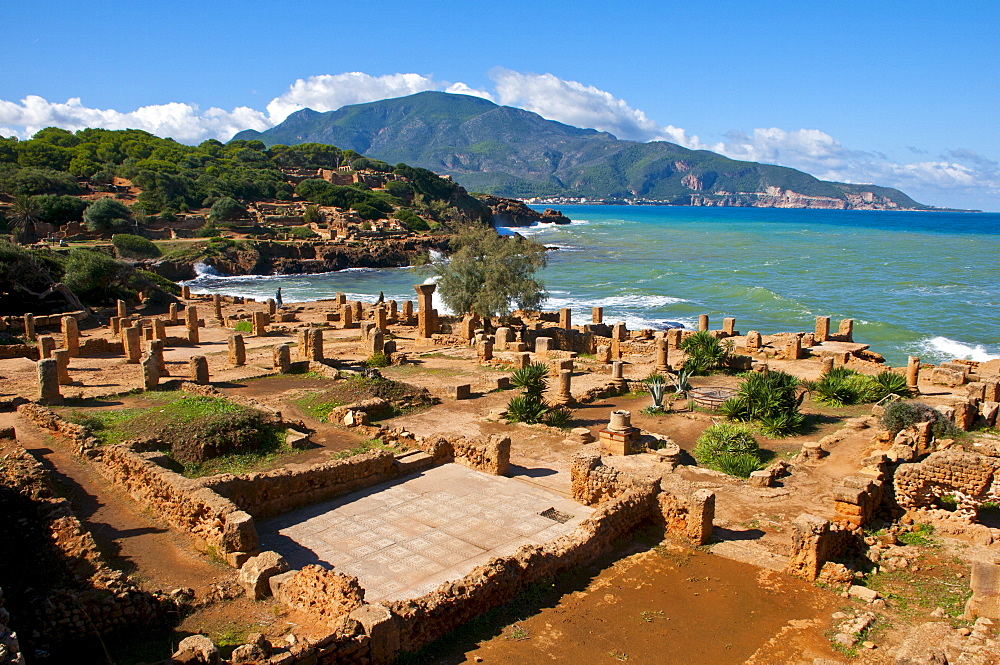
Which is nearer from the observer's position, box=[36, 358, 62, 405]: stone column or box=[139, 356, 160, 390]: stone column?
box=[36, 358, 62, 405]: stone column

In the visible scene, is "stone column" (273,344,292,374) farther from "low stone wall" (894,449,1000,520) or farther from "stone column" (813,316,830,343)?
"stone column" (813,316,830,343)

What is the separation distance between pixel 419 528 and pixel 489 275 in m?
23.5

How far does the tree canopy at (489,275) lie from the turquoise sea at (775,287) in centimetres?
1073

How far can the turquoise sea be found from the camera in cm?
4406

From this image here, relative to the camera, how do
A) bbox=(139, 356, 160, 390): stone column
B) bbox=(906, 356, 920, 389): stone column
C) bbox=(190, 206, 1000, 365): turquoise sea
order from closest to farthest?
bbox=(139, 356, 160, 390): stone column
bbox=(906, 356, 920, 389): stone column
bbox=(190, 206, 1000, 365): turquoise sea

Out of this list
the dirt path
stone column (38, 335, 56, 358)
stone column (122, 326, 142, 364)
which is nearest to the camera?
the dirt path

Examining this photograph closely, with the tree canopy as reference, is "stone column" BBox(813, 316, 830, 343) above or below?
below

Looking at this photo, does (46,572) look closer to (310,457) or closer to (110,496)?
(110,496)

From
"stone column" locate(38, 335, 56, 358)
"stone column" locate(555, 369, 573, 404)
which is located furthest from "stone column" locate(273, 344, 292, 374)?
"stone column" locate(555, 369, 573, 404)

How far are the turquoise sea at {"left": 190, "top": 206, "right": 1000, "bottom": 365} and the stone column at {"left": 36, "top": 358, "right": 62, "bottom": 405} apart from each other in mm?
31825

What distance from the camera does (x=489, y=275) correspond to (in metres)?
34.2

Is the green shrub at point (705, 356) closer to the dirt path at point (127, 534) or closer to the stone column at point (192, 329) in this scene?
the dirt path at point (127, 534)

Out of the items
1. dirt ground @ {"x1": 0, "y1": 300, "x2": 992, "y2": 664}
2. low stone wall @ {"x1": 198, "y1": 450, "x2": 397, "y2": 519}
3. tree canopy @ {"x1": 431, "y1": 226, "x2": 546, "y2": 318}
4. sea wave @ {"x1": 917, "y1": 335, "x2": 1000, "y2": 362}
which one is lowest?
sea wave @ {"x1": 917, "y1": 335, "x2": 1000, "y2": 362}

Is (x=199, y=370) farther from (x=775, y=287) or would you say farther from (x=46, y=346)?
(x=775, y=287)
